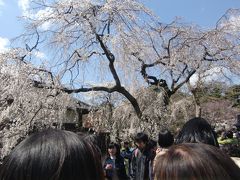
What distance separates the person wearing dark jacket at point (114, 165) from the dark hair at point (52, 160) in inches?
190

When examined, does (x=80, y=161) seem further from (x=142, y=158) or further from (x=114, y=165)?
(x=114, y=165)

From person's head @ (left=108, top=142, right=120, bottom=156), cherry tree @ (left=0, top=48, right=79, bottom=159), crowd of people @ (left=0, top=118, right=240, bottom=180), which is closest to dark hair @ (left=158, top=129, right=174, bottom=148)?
person's head @ (left=108, top=142, right=120, bottom=156)

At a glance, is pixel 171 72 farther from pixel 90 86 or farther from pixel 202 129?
pixel 202 129

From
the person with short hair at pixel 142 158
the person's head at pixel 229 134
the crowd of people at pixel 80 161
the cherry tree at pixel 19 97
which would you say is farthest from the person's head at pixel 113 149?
the person's head at pixel 229 134

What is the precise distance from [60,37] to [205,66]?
481 centimetres

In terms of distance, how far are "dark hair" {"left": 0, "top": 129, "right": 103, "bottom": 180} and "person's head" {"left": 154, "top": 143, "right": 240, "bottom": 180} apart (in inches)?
11.9

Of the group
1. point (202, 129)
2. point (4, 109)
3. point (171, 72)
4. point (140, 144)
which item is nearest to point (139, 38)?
point (171, 72)

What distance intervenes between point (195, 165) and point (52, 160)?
511mm

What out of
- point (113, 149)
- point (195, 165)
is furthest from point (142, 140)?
point (195, 165)

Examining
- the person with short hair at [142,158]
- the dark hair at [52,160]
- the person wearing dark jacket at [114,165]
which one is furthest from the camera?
the person wearing dark jacket at [114,165]

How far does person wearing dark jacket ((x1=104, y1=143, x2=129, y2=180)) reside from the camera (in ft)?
19.4

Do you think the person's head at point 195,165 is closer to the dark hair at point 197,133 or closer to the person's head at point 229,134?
the dark hair at point 197,133

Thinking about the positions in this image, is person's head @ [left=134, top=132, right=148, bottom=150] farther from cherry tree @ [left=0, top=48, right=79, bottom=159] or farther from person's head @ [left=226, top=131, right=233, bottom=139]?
person's head @ [left=226, top=131, right=233, bottom=139]

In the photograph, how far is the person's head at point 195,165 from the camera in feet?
4.31
